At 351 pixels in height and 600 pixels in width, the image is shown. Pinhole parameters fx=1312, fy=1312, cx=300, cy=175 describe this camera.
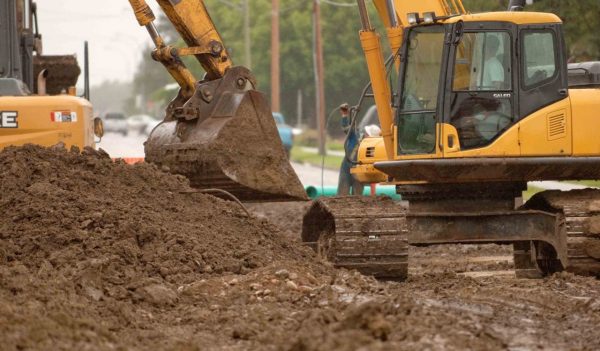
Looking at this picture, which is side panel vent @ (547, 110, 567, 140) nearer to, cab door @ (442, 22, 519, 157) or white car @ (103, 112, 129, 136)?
cab door @ (442, 22, 519, 157)

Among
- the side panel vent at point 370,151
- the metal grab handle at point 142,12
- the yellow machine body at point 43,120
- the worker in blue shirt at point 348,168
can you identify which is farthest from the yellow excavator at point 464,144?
the worker in blue shirt at point 348,168

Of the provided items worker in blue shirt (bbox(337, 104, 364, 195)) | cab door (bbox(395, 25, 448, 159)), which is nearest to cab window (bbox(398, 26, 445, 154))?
cab door (bbox(395, 25, 448, 159))

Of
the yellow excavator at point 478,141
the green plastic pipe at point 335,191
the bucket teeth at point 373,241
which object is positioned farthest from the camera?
the green plastic pipe at point 335,191

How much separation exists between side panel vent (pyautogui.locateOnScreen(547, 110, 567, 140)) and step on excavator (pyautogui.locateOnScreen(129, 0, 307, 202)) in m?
2.88

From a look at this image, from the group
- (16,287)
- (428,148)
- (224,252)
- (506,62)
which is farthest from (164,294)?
(506,62)

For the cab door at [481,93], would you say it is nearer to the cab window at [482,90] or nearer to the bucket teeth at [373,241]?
the cab window at [482,90]

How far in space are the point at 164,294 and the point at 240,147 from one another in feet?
12.3

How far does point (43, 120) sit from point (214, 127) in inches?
89.8

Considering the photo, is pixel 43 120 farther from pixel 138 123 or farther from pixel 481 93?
pixel 138 123

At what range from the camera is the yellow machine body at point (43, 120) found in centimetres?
1494

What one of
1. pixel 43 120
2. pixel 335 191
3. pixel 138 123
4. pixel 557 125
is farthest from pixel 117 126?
pixel 557 125

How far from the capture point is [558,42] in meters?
13.1

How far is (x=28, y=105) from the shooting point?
14.9m

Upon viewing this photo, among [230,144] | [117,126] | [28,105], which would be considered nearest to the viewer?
[230,144]
